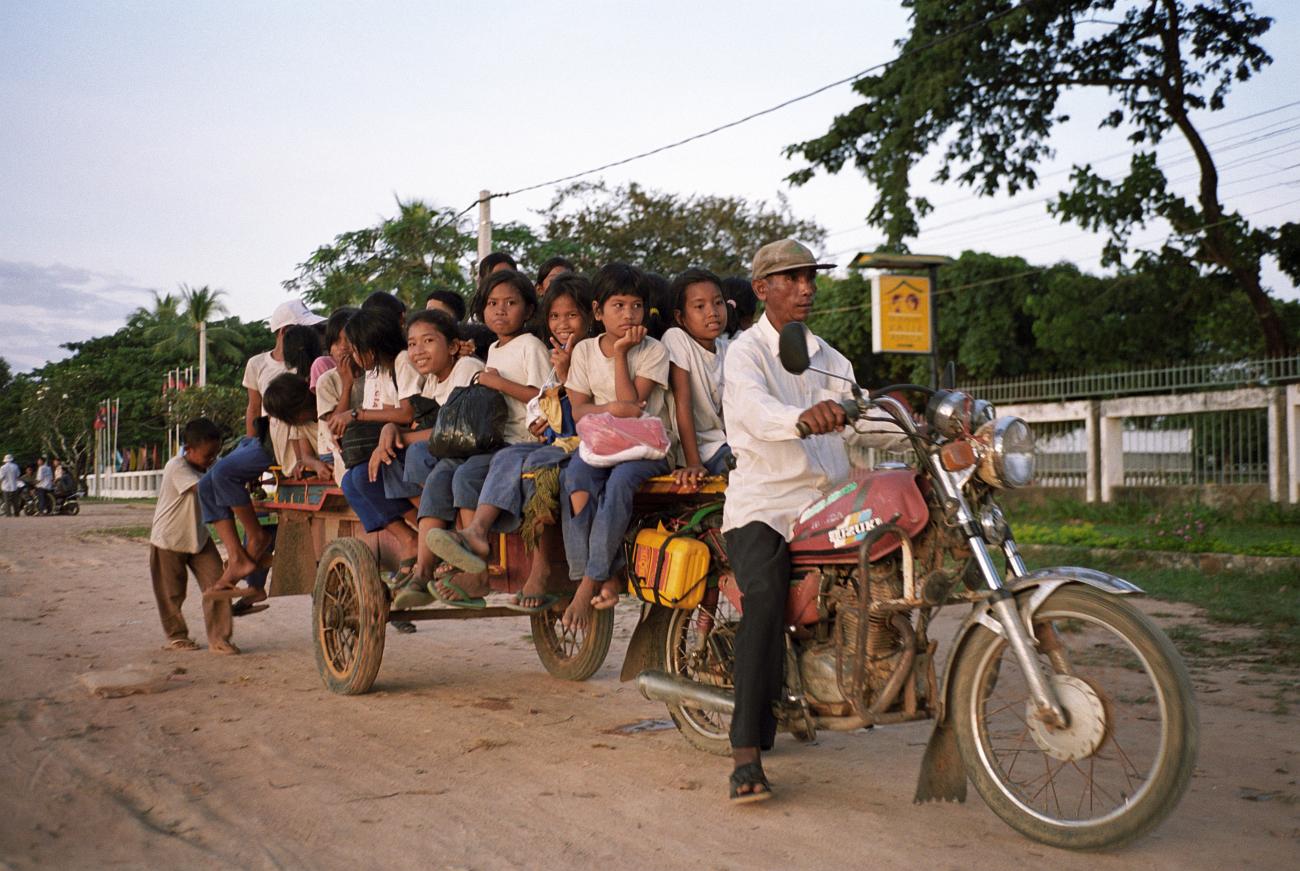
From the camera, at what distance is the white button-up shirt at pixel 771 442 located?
4277 millimetres

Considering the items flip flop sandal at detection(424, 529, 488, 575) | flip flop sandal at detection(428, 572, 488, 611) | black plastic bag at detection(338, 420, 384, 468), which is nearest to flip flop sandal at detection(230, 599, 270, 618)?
black plastic bag at detection(338, 420, 384, 468)

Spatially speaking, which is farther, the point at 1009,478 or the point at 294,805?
the point at 294,805

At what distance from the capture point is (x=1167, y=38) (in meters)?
16.8

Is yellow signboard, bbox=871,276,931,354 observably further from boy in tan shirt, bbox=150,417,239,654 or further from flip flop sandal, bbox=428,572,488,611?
flip flop sandal, bbox=428,572,488,611

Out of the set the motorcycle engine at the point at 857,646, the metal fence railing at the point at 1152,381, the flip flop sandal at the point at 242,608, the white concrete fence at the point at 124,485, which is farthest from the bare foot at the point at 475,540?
the white concrete fence at the point at 124,485

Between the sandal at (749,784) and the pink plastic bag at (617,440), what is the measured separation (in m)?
1.48

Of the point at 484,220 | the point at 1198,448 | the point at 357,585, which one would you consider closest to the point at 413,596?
the point at 357,585

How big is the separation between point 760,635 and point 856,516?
1.90 feet

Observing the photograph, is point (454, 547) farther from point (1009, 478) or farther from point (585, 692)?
point (1009, 478)

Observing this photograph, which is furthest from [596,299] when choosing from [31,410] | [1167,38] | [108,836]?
[31,410]

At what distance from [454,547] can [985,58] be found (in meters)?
13.7

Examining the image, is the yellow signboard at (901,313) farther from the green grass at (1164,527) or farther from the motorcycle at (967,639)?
the motorcycle at (967,639)

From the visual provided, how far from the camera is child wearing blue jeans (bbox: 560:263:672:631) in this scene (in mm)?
5125

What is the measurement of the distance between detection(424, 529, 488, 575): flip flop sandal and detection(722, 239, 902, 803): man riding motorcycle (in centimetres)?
168
